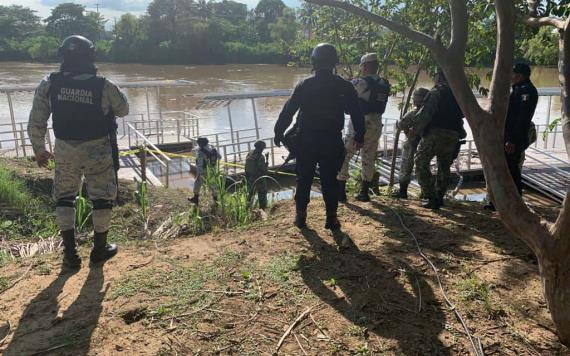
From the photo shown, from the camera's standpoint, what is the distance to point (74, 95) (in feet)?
10.5

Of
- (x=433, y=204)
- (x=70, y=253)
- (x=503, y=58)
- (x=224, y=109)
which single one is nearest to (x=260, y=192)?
(x=433, y=204)

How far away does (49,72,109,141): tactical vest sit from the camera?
3.20 metres

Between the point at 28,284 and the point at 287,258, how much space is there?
5.54ft

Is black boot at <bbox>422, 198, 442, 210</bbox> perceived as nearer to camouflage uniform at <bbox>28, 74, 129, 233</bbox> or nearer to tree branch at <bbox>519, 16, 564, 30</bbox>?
tree branch at <bbox>519, 16, 564, 30</bbox>

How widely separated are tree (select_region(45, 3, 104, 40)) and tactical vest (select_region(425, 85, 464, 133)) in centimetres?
6537

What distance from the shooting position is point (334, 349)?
236 centimetres

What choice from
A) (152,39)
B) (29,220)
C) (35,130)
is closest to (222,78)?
(152,39)

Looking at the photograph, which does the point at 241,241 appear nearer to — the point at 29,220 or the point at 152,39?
the point at 29,220


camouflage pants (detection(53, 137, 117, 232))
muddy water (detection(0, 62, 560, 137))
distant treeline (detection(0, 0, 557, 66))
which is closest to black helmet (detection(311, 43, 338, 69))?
camouflage pants (detection(53, 137, 117, 232))

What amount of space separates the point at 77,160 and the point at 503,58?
8.96 ft

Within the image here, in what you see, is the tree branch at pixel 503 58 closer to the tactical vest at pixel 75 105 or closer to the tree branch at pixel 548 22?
the tree branch at pixel 548 22

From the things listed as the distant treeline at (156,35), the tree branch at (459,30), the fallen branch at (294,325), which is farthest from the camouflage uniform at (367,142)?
the distant treeline at (156,35)

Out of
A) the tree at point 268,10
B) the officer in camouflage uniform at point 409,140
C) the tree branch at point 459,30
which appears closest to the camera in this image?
the tree branch at point 459,30

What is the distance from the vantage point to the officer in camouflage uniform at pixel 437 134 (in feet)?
14.6
